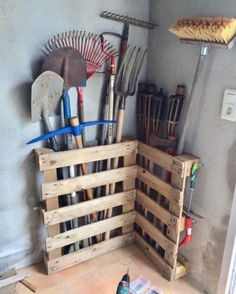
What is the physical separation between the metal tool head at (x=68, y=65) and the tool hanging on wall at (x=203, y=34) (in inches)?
19.6

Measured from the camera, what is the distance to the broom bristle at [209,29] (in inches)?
42.7

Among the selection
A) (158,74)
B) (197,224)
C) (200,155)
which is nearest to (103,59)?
(158,74)

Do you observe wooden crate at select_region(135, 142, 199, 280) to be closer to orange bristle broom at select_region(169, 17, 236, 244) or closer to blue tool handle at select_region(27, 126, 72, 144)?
orange bristle broom at select_region(169, 17, 236, 244)

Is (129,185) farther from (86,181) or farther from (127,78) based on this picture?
(127,78)

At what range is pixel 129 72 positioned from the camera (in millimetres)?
1594

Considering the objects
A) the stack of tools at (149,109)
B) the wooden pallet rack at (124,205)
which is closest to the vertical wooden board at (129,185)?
the wooden pallet rack at (124,205)

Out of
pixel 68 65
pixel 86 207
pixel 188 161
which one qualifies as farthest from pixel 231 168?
pixel 68 65

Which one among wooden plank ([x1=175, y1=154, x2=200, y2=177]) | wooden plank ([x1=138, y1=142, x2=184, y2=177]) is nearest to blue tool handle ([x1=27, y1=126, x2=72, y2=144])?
wooden plank ([x1=138, y1=142, x2=184, y2=177])

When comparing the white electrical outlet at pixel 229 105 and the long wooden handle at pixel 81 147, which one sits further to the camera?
the long wooden handle at pixel 81 147

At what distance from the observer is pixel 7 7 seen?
1.26 m

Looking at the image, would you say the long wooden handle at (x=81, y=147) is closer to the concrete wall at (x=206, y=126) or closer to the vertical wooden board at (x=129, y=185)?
the vertical wooden board at (x=129, y=185)

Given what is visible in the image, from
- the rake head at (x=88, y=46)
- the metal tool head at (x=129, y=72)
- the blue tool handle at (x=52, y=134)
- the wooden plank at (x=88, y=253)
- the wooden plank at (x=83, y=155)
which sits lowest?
the wooden plank at (x=88, y=253)

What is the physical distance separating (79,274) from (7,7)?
4.92ft

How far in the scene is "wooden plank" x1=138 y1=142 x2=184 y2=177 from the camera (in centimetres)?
140
